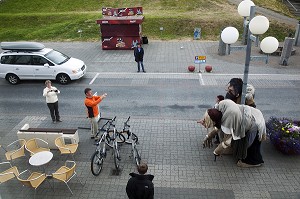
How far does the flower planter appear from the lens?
8148 mm

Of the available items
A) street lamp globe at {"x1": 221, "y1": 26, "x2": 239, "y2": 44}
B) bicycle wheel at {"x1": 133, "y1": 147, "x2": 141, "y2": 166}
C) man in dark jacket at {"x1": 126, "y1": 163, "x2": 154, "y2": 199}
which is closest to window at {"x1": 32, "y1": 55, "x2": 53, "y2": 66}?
bicycle wheel at {"x1": 133, "y1": 147, "x2": 141, "y2": 166}

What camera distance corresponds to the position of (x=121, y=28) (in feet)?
64.6

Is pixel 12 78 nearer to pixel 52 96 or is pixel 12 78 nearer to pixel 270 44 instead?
pixel 52 96

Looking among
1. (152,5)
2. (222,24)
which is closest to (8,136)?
(222,24)

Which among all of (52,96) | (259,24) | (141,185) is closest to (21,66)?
(52,96)

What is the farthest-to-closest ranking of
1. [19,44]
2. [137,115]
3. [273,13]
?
[273,13] < [19,44] < [137,115]

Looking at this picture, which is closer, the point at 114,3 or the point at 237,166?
the point at 237,166

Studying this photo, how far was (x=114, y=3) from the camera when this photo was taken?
31.2 meters

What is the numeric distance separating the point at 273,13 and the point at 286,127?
A: 2090 cm

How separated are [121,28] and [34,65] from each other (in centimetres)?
745

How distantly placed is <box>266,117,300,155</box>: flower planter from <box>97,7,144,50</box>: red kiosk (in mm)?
13062

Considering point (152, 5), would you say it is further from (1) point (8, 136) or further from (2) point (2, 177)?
(2) point (2, 177)

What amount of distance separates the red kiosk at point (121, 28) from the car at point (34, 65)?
6039mm

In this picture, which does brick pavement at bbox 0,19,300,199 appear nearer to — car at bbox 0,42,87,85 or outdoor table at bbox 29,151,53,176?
outdoor table at bbox 29,151,53,176
